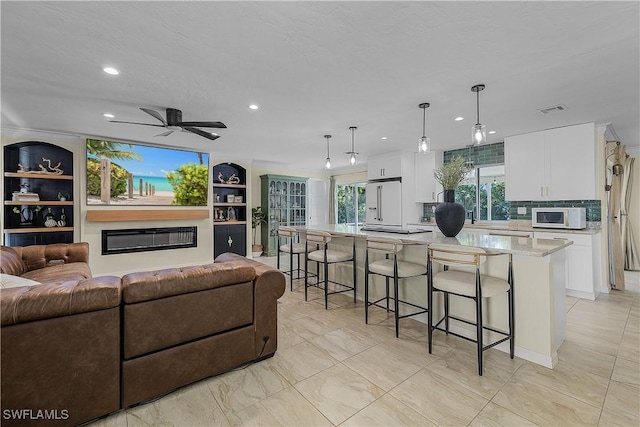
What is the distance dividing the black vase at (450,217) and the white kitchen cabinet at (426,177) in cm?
298

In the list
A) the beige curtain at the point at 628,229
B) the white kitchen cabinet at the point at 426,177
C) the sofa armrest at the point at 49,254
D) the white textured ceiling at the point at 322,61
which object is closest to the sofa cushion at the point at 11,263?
the sofa armrest at the point at 49,254

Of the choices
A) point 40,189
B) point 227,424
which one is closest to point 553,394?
point 227,424

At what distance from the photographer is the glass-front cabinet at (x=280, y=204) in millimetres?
7520

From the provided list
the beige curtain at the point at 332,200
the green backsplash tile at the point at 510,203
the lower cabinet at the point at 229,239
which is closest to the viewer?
the green backsplash tile at the point at 510,203

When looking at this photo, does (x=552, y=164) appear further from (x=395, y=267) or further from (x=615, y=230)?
(x=395, y=267)

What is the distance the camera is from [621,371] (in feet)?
7.20

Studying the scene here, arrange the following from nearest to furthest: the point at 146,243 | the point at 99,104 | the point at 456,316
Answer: the point at 456,316 < the point at 99,104 < the point at 146,243

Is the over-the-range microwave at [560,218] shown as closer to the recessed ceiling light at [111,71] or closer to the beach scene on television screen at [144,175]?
the recessed ceiling light at [111,71]

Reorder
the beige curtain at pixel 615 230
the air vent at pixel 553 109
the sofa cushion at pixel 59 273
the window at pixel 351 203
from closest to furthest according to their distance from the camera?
the sofa cushion at pixel 59 273
the air vent at pixel 553 109
the beige curtain at pixel 615 230
the window at pixel 351 203

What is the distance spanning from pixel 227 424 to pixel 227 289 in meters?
0.81

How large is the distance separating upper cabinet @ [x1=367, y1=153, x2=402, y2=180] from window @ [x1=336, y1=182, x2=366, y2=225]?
155 centimetres

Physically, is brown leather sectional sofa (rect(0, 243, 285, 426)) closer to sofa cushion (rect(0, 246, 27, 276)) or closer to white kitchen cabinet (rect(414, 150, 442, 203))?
sofa cushion (rect(0, 246, 27, 276))

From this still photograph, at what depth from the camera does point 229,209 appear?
23.0 ft

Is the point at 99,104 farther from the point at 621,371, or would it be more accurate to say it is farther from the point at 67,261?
the point at 621,371
